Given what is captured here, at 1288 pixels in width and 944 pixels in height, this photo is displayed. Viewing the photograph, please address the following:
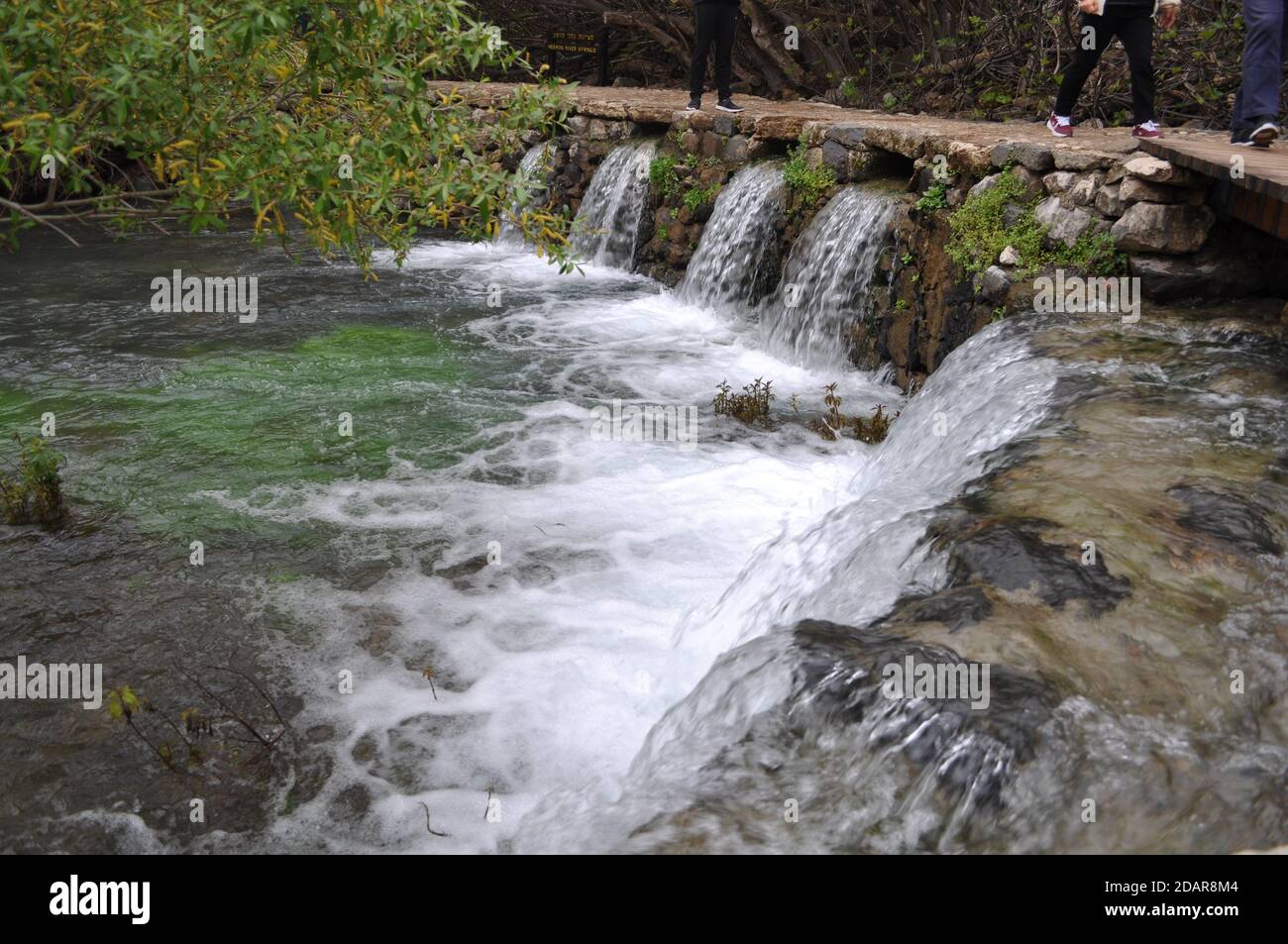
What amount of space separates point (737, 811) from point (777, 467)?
186 inches

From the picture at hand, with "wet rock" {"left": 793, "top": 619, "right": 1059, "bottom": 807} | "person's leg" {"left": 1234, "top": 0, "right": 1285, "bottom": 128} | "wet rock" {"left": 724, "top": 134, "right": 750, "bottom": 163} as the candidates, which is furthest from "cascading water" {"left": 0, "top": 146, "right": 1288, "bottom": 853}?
"wet rock" {"left": 724, "top": 134, "right": 750, "bottom": 163}

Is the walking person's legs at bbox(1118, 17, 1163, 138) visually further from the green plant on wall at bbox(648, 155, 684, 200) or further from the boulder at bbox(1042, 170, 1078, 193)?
the green plant on wall at bbox(648, 155, 684, 200)

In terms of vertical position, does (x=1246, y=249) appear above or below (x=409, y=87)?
below

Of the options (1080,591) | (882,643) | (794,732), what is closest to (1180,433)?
(1080,591)

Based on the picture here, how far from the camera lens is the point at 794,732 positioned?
348cm

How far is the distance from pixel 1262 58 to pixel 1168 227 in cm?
130

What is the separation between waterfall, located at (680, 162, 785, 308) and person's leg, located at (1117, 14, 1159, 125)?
3.68 m

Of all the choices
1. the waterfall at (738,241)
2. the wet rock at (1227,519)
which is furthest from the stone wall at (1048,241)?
the wet rock at (1227,519)

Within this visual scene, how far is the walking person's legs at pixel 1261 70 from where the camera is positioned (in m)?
7.13

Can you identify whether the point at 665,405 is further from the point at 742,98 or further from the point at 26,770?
the point at 742,98

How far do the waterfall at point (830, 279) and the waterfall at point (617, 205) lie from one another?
3.92m

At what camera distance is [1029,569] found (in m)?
4.07

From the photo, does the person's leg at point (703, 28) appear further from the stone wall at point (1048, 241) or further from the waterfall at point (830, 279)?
the stone wall at point (1048, 241)

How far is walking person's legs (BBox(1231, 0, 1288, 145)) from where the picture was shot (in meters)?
7.13
